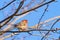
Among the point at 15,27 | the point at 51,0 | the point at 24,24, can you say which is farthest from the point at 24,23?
the point at 51,0

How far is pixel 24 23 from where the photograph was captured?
2.64 meters

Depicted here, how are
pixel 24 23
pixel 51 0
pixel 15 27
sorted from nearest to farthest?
1. pixel 51 0
2. pixel 15 27
3. pixel 24 23

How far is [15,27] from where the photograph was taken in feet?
7.70

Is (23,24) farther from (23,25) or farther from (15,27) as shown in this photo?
(15,27)

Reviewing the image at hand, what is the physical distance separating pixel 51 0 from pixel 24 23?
1.42 meters

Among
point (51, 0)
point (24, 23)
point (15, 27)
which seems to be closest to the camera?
point (51, 0)

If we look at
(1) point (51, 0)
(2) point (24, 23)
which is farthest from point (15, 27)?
(1) point (51, 0)

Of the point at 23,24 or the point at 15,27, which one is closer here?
the point at 15,27

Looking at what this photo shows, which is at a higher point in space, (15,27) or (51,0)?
(51,0)

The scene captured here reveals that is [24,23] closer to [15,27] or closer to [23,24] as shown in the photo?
[23,24]

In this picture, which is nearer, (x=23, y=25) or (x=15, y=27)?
(x=15, y=27)

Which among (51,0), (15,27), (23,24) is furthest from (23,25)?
(51,0)

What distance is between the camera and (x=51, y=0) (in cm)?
126

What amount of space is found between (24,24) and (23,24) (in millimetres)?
28
